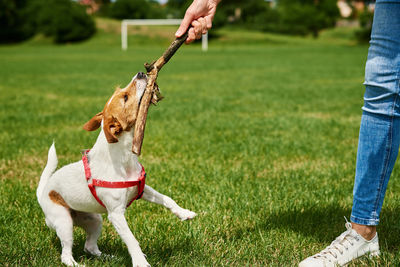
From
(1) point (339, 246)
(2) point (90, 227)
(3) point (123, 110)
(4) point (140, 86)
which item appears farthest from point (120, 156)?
(1) point (339, 246)

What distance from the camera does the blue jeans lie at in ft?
7.46

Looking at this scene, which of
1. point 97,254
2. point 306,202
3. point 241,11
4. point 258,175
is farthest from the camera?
point 241,11

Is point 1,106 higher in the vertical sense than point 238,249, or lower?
lower

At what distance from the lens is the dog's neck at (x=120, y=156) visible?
2293 millimetres

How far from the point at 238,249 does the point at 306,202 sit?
984mm

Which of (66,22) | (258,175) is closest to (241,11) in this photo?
(66,22)

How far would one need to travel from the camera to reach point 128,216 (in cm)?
323

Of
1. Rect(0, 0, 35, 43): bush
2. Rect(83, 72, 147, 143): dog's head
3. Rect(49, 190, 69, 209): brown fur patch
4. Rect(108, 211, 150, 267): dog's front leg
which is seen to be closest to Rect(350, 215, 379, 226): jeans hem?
Rect(108, 211, 150, 267): dog's front leg

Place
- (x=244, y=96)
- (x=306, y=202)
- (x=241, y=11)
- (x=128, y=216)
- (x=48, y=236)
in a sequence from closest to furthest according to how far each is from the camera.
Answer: (x=48, y=236)
(x=128, y=216)
(x=306, y=202)
(x=244, y=96)
(x=241, y=11)

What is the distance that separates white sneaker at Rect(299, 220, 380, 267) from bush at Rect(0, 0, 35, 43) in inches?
2256

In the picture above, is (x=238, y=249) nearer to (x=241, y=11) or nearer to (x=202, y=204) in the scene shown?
(x=202, y=204)

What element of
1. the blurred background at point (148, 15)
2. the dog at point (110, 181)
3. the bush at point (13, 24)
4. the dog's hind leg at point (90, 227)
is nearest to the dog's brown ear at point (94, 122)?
the dog at point (110, 181)

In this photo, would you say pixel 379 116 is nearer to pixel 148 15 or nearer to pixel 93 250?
pixel 93 250

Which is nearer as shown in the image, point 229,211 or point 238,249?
point 238,249
